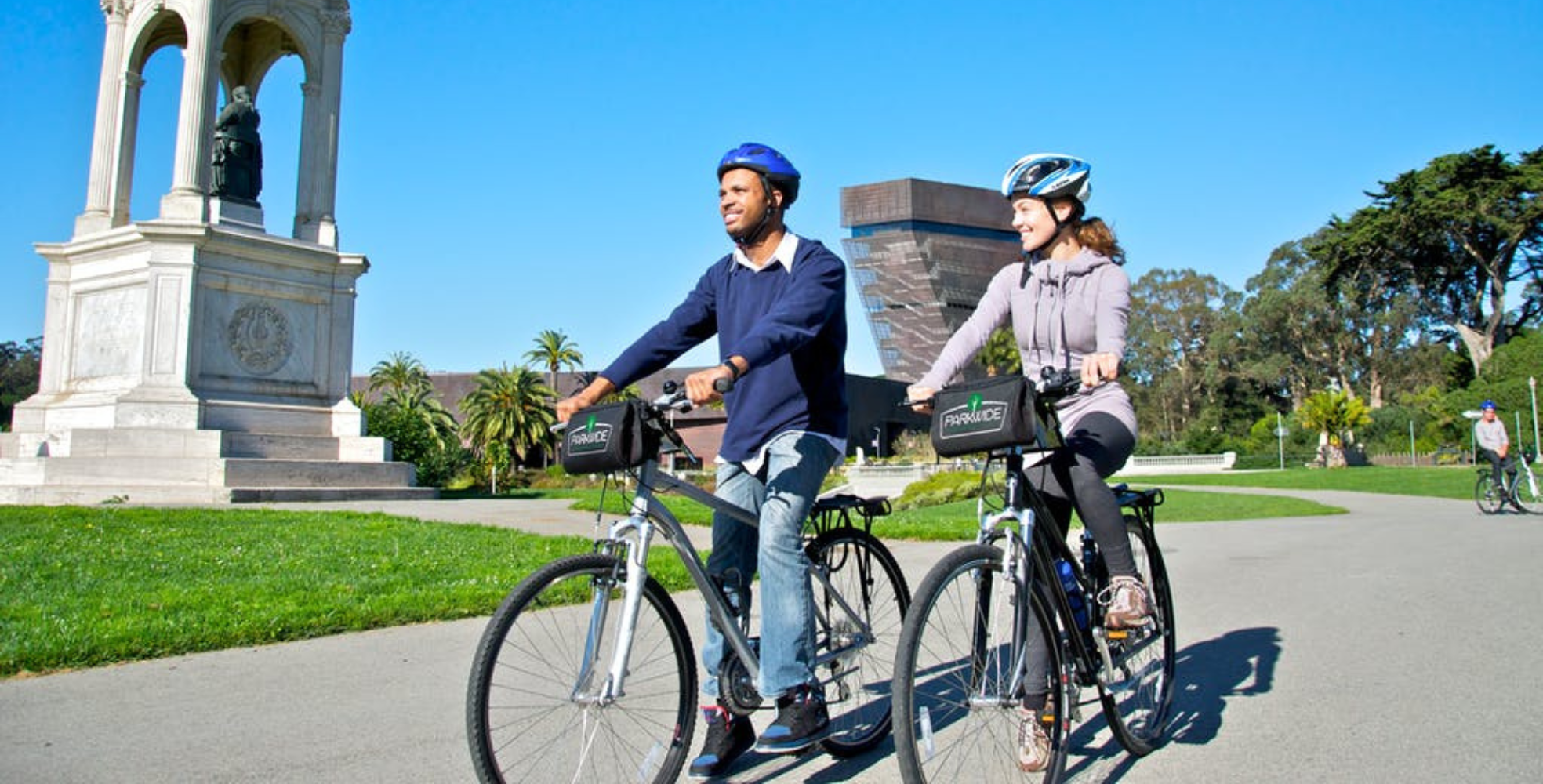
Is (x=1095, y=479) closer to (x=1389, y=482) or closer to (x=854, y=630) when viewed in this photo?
(x=854, y=630)

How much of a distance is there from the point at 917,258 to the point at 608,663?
12865 centimetres

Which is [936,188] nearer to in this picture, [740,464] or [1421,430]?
[1421,430]

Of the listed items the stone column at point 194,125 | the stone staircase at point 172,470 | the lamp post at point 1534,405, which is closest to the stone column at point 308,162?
the stone column at point 194,125

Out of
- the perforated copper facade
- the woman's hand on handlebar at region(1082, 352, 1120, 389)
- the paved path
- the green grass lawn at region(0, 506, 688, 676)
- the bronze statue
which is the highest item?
the perforated copper facade

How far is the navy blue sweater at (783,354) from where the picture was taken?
133 inches

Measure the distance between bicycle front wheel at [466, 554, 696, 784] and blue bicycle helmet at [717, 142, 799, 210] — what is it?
140 cm

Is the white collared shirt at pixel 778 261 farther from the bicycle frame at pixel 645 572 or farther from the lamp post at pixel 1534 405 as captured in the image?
the lamp post at pixel 1534 405

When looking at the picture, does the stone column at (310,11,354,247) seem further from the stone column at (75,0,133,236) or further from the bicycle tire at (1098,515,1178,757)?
the bicycle tire at (1098,515,1178,757)

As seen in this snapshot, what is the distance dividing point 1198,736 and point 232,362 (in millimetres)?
19079

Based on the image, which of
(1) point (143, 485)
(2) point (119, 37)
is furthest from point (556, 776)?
(2) point (119, 37)

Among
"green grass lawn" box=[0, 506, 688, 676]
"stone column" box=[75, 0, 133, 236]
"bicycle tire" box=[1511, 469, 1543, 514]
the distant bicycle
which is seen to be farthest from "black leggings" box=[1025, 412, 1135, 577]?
"stone column" box=[75, 0, 133, 236]

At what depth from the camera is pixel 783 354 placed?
10.5 feet

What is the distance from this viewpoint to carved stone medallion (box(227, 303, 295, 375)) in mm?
19391

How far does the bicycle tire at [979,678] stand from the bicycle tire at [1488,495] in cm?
1690
